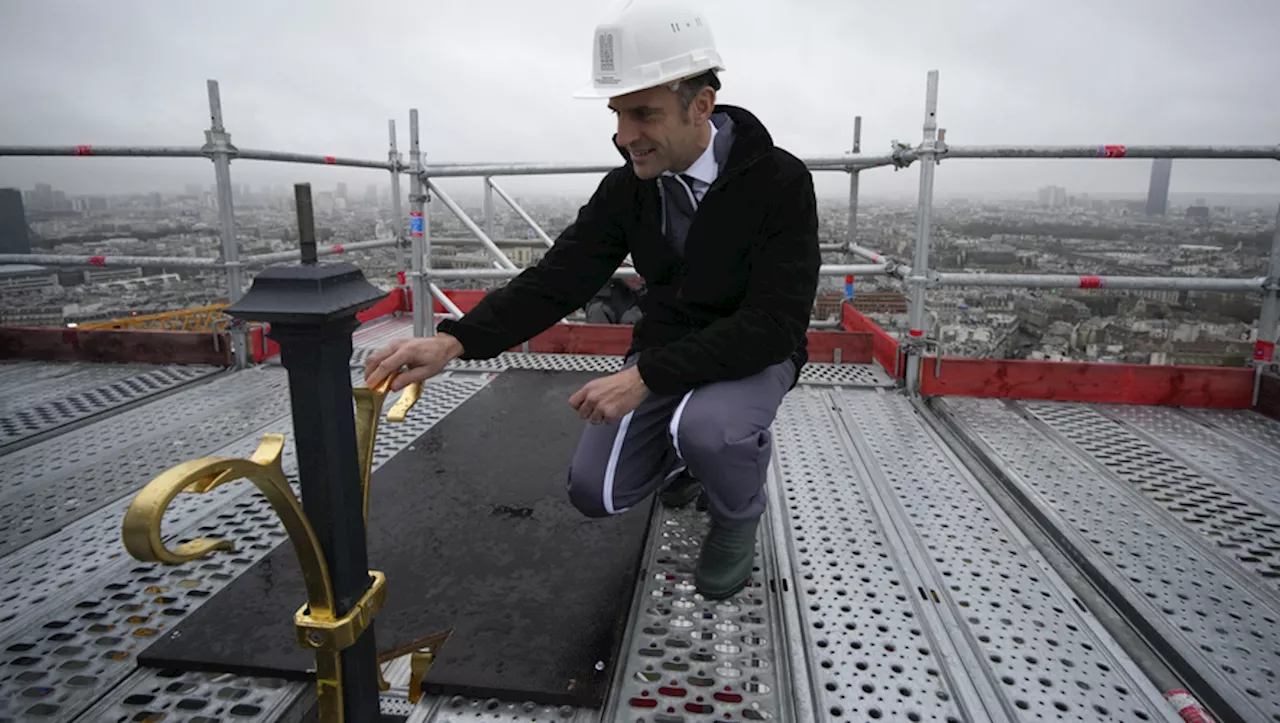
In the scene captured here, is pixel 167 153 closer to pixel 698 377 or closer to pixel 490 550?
pixel 490 550

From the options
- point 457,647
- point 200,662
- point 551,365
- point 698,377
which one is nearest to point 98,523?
point 200,662

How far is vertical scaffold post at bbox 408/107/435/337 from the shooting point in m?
3.61

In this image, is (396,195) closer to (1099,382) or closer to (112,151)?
(112,151)

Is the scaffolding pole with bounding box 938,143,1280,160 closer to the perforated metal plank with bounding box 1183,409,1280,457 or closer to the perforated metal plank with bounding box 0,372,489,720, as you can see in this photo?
the perforated metal plank with bounding box 1183,409,1280,457

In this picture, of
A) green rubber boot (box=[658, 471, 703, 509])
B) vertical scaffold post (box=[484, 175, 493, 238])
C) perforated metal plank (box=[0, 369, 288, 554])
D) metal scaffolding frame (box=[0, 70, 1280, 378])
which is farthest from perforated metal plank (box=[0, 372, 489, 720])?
vertical scaffold post (box=[484, 175, 493, 238])

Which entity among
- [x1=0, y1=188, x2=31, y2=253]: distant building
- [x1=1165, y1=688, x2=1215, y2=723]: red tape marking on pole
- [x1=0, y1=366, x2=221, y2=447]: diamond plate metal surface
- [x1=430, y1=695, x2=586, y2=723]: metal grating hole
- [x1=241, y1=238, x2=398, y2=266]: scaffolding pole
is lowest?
[x1=430, y1=695, x2=586, y2=723]: metal grating hole

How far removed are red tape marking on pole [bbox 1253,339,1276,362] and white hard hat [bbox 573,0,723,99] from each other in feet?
9.07

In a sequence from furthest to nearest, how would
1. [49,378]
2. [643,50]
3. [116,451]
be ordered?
[49,378] → [116,451] → [643,50]

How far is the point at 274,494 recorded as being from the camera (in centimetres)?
84

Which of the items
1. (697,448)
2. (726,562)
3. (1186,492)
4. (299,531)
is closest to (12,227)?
(299,531)

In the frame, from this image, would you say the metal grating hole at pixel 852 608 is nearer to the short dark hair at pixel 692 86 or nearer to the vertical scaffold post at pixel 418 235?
the short dark hair at pixel 692 86

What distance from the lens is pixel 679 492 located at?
2027 millimetres

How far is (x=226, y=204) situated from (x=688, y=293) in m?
2.61

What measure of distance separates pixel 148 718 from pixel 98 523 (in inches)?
36.2
